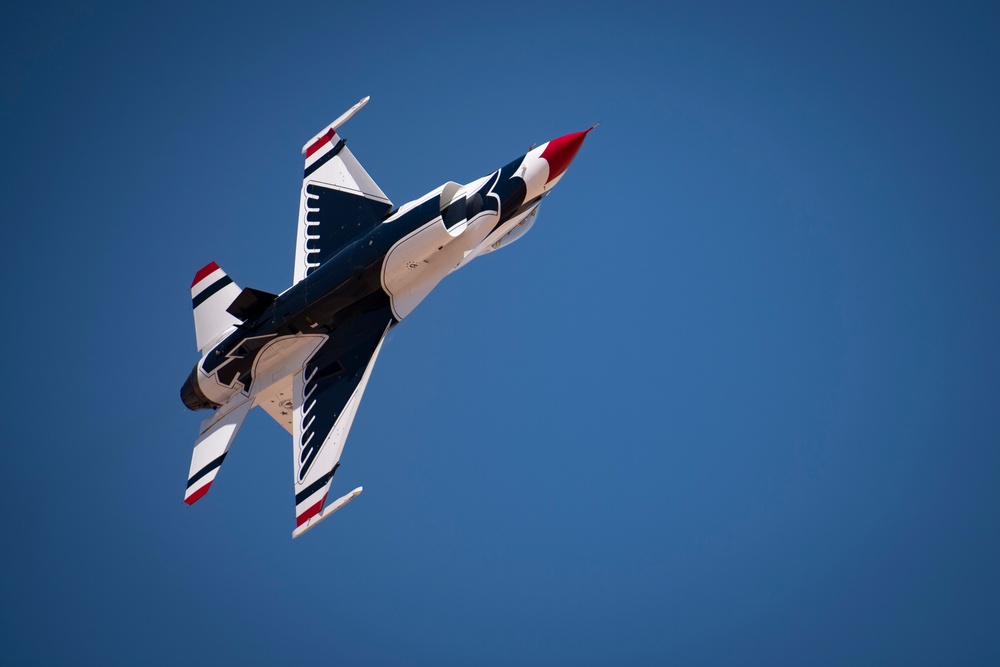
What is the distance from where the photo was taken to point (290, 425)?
32625mm

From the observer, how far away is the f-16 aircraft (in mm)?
30172

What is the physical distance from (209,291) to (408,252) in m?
6.30

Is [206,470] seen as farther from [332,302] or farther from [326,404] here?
[332,302]

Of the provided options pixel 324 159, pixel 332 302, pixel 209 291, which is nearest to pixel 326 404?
pixel 332 302

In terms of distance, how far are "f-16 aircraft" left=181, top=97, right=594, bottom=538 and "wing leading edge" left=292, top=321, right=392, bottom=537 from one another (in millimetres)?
27

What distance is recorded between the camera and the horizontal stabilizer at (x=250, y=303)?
30859 mm

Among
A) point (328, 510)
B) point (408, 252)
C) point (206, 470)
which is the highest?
point (408, 252)

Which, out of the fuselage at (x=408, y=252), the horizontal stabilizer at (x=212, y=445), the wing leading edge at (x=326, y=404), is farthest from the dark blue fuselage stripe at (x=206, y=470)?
the fuselage at (x=408, y=252)

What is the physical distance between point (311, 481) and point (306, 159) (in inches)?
349

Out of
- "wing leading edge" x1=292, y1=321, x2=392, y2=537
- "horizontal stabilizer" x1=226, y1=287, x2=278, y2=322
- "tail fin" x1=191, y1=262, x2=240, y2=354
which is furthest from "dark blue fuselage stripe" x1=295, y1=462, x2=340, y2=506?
"tail fin" x1=191, y1=262, x2=240, y2=354

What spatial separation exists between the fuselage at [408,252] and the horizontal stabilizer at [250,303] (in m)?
0.11

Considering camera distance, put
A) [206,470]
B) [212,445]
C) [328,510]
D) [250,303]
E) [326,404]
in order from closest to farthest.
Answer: [328,510] < [250,303] < [326,404] < [206,470] < [212,445]

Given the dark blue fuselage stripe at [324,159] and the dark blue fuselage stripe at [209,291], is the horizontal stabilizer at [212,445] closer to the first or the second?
the dark blue fuselage stripe at [209,291]

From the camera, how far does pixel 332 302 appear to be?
30.5m
